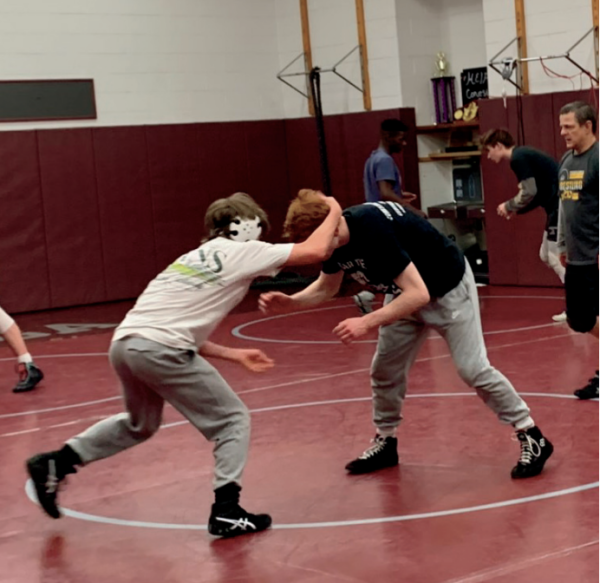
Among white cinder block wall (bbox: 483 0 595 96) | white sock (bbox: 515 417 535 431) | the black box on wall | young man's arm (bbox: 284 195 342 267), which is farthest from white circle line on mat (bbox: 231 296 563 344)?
young man's arm (bbox: 284 195 342 267)

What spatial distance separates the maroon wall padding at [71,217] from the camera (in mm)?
15578

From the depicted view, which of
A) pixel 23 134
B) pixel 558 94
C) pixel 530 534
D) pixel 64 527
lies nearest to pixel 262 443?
pixel 64 527

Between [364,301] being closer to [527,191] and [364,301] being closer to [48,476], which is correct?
[527,191]

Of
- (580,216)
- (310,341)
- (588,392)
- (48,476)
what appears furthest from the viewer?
(310,341)

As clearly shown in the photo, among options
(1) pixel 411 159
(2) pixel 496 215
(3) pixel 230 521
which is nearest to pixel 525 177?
(2) pixel 496 215

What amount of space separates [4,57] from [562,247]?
30.0 ft

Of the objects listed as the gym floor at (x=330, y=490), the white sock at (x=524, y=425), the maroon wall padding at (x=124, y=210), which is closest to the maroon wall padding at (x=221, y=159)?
the maroon wall padding at (x=124, y=210)

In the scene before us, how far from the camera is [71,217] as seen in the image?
15797 millimetres

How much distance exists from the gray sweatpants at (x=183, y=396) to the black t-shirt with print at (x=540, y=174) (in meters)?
5.85

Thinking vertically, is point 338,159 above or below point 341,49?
below

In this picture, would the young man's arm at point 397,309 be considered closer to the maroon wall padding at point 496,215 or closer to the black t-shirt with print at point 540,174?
the black t-shirt with print at point 540,174

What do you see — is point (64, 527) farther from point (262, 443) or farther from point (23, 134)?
point (23, 134)

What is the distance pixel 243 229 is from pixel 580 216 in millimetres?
2961

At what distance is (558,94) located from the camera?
13539 mm
